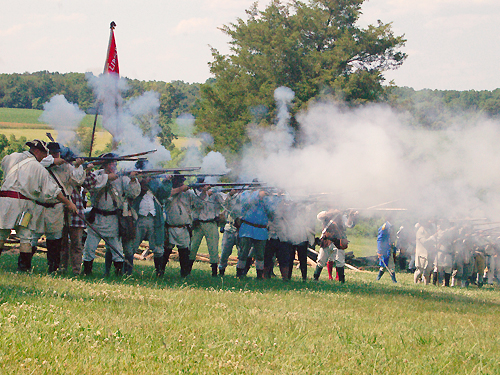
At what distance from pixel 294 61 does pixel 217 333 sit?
76.7 ft

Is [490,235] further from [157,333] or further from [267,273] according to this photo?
[157,333]

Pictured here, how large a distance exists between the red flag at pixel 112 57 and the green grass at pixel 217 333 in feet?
20.9

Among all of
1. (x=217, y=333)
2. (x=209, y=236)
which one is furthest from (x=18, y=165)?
(x=209, y=236)

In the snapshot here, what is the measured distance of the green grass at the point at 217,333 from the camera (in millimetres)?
4375

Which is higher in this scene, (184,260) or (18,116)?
(18,116)

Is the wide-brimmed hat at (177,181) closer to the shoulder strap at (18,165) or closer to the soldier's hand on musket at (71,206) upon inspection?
the soldier's hand on musket at (71,206)

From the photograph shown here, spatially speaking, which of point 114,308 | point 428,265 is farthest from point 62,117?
point 428,265

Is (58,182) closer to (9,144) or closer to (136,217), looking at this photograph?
(136,217)

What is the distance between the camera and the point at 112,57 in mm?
13648

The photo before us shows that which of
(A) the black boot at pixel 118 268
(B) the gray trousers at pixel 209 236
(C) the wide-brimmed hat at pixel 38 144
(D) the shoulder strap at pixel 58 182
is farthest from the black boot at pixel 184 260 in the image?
(C) the wide-brimmed hat at pixel 38 144

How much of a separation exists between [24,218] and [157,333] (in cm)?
399

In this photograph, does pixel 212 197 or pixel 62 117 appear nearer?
pixel 62 117

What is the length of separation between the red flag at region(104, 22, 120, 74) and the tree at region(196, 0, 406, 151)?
39.5 feet

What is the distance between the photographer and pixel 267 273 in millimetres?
12938
